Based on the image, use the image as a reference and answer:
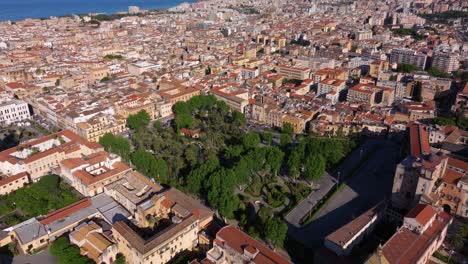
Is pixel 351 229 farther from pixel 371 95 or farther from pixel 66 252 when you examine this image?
pixel 371 95

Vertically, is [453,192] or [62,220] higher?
[453,192]

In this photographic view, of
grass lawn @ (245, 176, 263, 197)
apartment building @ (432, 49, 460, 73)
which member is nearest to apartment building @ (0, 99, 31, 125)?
grass lawn @ (245, 176, 263, 197)

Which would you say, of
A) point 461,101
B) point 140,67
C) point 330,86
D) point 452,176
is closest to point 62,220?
point 452,176

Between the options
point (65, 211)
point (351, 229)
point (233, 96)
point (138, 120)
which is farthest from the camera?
point (233, 96)

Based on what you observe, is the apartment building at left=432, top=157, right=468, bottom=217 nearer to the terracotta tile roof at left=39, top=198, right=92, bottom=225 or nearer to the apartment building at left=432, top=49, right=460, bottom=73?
the terracotta tile roof at left=39, top=198, right=92, bottom=225

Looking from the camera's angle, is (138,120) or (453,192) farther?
(138,120)

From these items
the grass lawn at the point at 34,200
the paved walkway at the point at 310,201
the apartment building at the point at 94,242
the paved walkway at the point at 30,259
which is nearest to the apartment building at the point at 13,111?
the grass lawn at the point at 34,200

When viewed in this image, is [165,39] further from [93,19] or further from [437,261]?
[437,261]

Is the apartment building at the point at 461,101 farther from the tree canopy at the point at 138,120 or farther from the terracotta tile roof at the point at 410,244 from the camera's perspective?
the tree canopy at the point at 138,120
